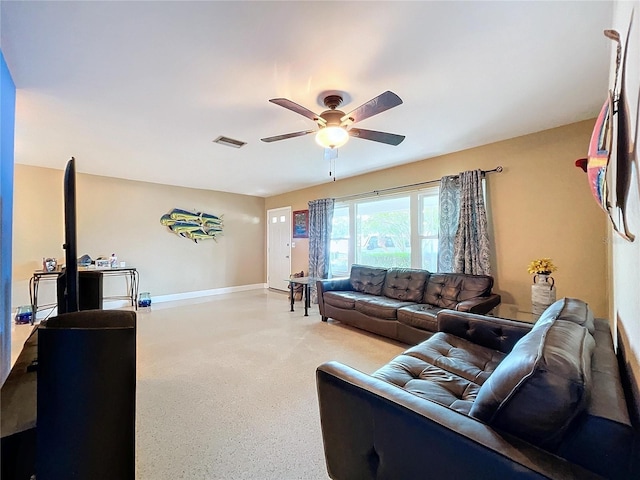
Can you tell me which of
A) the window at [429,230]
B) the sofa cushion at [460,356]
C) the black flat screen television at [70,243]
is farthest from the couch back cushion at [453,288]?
the black flat screen television at [70,243]

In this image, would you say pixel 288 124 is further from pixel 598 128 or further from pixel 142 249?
pixel 142 249

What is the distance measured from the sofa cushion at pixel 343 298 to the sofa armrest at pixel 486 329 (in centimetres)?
167

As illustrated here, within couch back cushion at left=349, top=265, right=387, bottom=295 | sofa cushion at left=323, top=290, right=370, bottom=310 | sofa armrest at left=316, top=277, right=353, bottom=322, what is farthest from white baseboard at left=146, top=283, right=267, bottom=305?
couch back cushion at left=349, top=265, right=387, bottom=295

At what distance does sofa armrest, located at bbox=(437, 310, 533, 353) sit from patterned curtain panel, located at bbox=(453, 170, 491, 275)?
1.53m

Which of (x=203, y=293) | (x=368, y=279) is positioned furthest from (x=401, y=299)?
(x=203, y=293)

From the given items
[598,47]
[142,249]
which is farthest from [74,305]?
[142,249]

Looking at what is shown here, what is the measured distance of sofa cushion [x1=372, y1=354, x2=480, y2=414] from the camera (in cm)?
149

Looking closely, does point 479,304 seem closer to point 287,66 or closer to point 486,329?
point 486,329

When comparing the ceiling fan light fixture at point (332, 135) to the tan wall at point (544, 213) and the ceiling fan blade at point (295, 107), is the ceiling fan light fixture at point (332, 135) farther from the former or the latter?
the tan wall at point (544, 213)

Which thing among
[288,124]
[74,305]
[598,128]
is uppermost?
[288,124]

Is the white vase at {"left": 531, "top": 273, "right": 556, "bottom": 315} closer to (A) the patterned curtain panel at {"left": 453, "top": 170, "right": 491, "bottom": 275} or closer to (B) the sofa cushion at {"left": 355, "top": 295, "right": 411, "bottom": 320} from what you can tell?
(A) the patterned curtain panel at {"left": 453, "top": 170, "right": 491, "bottom": 275}

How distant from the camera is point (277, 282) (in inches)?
287

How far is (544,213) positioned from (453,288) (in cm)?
130

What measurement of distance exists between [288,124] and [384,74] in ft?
3.92
